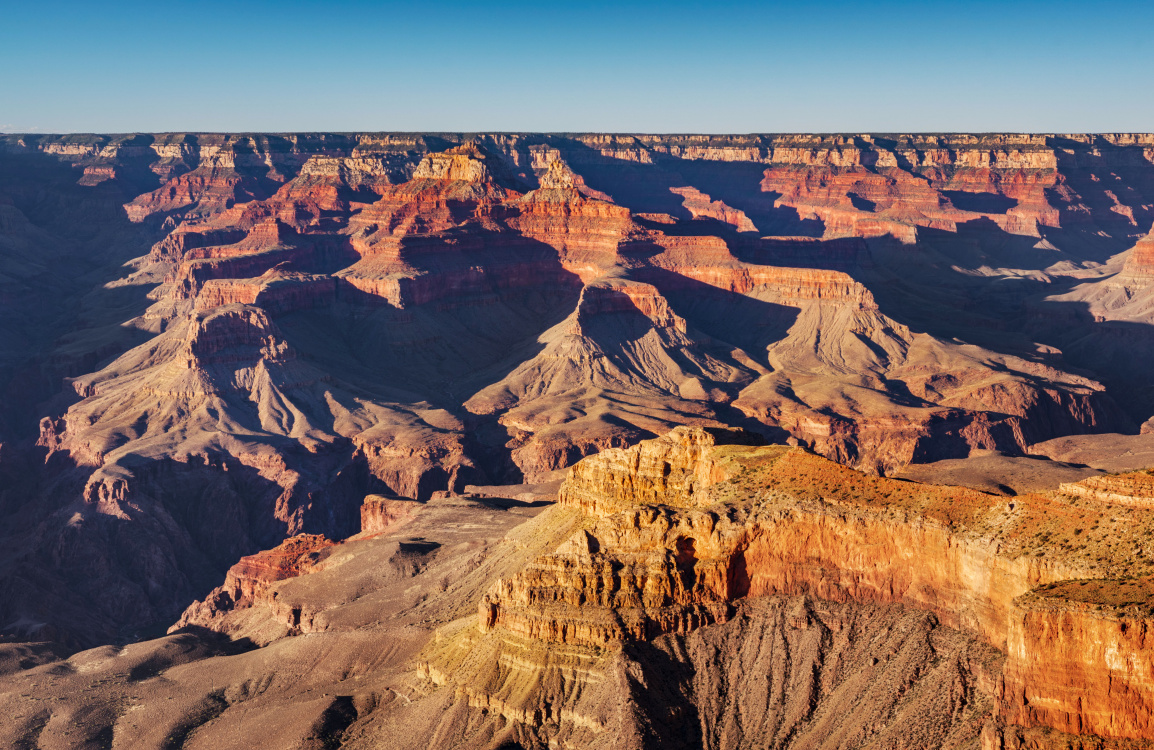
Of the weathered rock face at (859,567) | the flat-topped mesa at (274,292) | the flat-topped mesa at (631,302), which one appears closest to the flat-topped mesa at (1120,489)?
the weathered rock face at (859,567)

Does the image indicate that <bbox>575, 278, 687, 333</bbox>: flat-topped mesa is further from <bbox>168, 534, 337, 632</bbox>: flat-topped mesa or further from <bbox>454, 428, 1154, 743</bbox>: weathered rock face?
<bbox>454, 428, 1154, 743</bbox>: weathered rock face

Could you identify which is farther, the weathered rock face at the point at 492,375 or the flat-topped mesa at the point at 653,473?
the weathered rock face at the point at 492,375

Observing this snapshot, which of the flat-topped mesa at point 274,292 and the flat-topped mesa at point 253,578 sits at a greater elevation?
the flat-topped mesa at point 274,292

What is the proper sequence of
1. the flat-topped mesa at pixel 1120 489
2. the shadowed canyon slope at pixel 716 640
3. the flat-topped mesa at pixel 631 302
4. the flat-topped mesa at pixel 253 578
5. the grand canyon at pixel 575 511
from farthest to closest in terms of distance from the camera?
1. the flat-topped mesa at pixel 631 302
2. the flat-topped mesa at pixel 253 578
3. the grand canyon at pixel 575 511
4. the flat-topped mesa at pixel 1120 489
5. the shadowed canyon slope at pixel 716 640

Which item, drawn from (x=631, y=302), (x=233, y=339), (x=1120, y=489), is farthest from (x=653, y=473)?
(x=631, y=302)

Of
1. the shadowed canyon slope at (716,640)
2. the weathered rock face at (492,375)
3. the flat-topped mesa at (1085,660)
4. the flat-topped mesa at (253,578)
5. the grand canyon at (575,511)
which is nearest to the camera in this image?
the flat-topped mesa at (1085,660)

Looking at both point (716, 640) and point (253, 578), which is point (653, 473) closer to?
point (716, 640)

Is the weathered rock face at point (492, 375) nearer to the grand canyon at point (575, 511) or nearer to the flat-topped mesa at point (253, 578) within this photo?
the grand canyon at point (575, 511)
